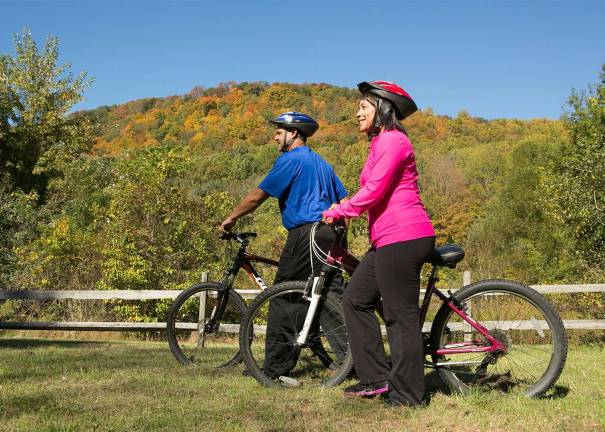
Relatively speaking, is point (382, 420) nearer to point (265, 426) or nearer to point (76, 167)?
point (265, 426)

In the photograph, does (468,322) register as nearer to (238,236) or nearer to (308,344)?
(308,344)

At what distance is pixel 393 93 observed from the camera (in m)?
3.67

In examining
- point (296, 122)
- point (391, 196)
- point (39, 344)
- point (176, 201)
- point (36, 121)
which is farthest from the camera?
point (36, 121)

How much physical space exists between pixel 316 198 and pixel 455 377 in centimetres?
162

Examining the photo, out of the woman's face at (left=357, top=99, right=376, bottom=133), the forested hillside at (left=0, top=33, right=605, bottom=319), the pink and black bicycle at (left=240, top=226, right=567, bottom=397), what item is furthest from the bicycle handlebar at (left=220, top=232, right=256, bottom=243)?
the forested hillside at (left=0, top=33, right=605, bottom=319)

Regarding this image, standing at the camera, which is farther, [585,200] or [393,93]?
[585,200]

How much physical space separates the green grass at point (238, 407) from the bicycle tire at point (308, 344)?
18cm

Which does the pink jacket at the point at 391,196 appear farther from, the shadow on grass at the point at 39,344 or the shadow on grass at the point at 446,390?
the shadow on grass at the point at 39,344

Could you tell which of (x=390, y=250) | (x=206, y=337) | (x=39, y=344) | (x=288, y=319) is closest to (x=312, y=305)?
(x=288, y=319)

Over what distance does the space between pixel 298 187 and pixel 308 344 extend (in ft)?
3.78

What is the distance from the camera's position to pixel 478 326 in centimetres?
389

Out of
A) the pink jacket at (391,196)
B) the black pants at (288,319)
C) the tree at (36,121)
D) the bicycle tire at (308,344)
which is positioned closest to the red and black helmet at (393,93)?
the pink jacket at (391,196)

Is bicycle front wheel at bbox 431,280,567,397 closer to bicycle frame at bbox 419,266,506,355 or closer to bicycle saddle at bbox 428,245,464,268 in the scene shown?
bicycle frame at bbox 419,266,506,355

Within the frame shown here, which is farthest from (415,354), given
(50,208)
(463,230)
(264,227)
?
(463,230)
